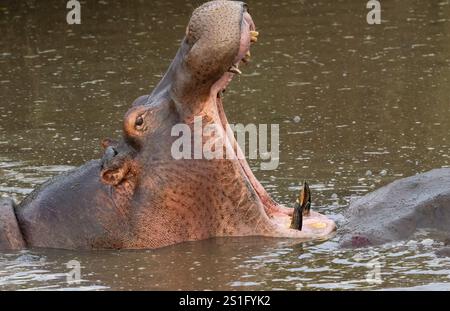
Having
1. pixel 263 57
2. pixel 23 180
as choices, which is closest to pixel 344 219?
pixel 23 180

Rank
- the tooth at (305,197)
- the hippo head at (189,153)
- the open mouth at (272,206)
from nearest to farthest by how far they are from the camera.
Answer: the hippo head at (189,153), the open mouth at (272,206), the tooth at (305,197)

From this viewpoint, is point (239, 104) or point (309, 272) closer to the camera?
point (309, 272)

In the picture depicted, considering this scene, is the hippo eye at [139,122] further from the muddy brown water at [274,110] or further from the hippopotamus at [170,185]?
the muddy brown water at [274,110]

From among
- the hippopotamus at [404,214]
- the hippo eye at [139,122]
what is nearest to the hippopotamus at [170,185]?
the hippo eye at [139,122]

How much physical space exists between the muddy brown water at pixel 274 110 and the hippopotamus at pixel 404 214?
0.24 ft

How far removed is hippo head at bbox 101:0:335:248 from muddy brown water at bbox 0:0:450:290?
0.15 m

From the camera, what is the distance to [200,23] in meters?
6.32

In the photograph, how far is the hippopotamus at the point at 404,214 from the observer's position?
649cm

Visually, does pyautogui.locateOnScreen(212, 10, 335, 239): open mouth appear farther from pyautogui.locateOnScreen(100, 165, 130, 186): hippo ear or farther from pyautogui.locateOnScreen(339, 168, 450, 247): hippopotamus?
pyautogui.locateOnScreen(100, 165, 130, 186): hippo ear

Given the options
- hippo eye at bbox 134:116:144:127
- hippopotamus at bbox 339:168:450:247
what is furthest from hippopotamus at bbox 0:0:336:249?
hippopotamus at bbox 339:168:450:247

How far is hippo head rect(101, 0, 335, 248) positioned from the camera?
20.8ft

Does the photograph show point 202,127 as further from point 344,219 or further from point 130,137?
point 344,219
